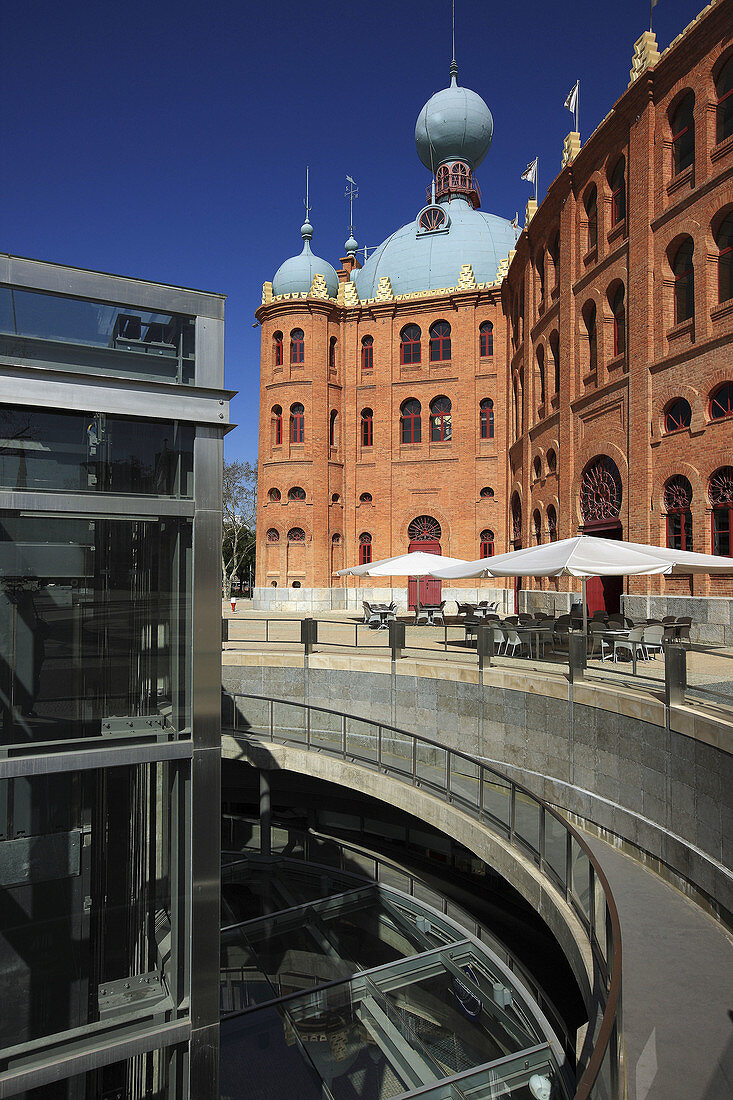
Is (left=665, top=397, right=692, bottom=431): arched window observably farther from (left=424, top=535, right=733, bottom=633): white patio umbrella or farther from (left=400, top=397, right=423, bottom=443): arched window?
(left=400, top=397, right=423, bottom=443): arched window

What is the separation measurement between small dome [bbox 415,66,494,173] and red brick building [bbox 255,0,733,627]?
128 millimetres

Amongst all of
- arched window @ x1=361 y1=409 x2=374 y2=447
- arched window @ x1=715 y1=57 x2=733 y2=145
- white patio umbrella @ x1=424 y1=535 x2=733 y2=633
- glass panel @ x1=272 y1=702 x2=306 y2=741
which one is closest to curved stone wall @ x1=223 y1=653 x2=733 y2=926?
glass panel @ x1=272 y1=702 x2=306 y2=741

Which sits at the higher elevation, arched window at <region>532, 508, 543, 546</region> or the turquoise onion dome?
the turquoise onion dome

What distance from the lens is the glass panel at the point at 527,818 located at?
848 cm

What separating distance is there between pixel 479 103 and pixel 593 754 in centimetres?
4642

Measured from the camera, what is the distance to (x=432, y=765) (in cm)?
1210

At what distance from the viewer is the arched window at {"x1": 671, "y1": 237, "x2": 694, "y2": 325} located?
842 inches

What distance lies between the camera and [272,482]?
127 feet

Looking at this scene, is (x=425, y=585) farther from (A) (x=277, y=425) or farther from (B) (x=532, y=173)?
(B) (x=532, y=173)

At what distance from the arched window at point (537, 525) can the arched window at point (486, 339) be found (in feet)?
34.9

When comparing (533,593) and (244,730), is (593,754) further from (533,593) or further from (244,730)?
(533,593)

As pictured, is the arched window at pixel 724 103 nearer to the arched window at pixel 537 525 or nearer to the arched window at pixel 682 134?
the arched window at pixel 682 134

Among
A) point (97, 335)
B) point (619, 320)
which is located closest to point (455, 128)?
point (619, 320)

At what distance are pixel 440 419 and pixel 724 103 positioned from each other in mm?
20281
